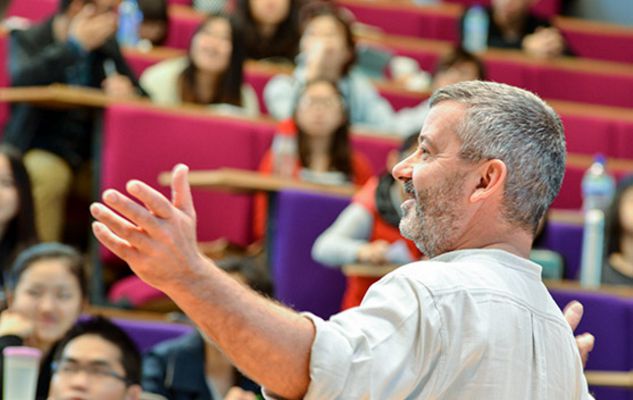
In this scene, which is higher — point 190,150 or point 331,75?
point 331,75

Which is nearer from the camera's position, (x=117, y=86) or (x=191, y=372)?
(x=191, y=372)

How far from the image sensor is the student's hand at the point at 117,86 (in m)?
2.33

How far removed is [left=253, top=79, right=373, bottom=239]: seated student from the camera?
2.24 m

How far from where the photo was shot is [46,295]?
1.67m

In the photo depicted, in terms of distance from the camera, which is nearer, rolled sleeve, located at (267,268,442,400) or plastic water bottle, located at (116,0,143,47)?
rolled sleeve, located at (267,268,442,400)

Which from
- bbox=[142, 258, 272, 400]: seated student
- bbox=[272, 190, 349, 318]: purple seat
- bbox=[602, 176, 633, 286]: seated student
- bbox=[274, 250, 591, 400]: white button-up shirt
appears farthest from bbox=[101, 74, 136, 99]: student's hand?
bbox=[274, 250, 591, 400]: white button-up shirt

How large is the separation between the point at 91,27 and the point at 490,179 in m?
1.65

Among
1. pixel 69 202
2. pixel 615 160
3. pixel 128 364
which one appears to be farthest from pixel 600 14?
pixel 128 364

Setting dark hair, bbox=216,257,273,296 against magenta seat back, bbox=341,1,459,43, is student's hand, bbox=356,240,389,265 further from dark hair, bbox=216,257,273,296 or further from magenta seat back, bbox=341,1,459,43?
magenta seat back, bbox=341,1,459,43

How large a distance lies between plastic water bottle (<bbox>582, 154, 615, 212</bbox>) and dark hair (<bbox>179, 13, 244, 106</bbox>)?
0.62m

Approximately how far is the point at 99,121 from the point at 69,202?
6.4 inches

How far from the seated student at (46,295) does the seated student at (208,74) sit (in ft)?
2.42

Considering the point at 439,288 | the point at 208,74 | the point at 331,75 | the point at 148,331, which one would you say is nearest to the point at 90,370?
the point at 148,331

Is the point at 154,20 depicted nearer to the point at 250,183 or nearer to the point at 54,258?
the point at 250,183
